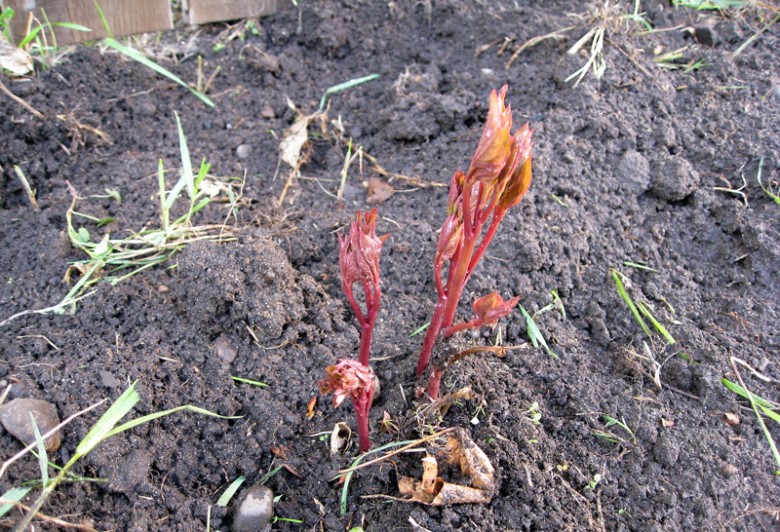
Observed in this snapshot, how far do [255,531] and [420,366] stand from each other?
0.60 m

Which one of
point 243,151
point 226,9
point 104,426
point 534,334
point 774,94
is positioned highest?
point 226,9

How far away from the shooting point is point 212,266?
1.98m

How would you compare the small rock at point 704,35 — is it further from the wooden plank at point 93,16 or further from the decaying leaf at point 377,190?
the wooden plank at point 93,16

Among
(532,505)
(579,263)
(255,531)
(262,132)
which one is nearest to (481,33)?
(262,132)

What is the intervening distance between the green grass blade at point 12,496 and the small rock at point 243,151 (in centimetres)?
145

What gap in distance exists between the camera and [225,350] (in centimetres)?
193

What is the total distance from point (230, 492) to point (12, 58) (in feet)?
6.21

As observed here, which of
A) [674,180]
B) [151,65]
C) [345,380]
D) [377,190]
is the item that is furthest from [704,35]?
[345,380]

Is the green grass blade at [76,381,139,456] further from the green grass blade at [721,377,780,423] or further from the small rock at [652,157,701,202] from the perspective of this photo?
the small rock at [652,157,701,202]

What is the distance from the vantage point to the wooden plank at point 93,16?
258cm

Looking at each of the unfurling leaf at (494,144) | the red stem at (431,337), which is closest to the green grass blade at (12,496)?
the red stem at (431,337)

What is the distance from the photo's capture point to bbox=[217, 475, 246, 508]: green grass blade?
65.5 inches

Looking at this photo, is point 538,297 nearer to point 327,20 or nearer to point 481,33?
point 481,33

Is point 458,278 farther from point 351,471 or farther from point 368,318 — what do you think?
point 351,471
